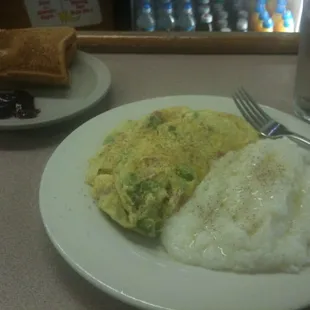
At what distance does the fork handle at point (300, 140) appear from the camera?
34.1 inches

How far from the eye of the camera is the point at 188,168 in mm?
769

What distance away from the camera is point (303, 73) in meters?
1.04

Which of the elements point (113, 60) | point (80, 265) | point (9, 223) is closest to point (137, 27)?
point (113, 60)

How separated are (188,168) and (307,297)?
265 mm

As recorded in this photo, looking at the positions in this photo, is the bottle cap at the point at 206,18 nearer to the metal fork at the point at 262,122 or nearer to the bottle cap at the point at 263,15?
the bottle cap at the point at 263,15

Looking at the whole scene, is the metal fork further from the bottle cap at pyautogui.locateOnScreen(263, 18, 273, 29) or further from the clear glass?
the bottle cap at pyautogui.locateOnScreen(263, 18, 273, 29)

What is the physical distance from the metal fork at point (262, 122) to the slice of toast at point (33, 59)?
42cm

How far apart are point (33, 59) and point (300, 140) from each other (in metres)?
0.64

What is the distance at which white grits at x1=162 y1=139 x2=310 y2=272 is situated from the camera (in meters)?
0.64

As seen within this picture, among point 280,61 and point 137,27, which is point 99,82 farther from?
point 137,27

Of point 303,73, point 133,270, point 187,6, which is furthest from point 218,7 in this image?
point 133,270

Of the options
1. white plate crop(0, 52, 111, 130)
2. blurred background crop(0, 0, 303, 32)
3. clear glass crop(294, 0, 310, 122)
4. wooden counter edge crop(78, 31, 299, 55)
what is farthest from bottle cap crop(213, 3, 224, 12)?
clear glass crop(294, 0, 310, 122)

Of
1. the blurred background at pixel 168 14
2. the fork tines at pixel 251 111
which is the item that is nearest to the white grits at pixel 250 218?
the fork tines at pixel 251 111

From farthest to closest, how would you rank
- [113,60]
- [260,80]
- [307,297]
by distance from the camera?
[113,60]
[260,80]
[307,297]
